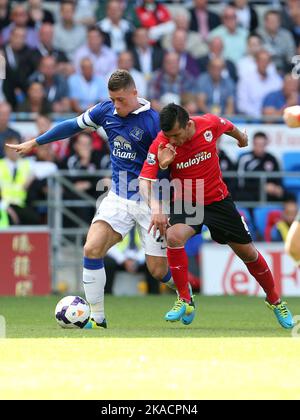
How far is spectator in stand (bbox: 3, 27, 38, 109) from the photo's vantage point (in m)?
19.7

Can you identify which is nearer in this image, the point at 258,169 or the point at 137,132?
the point at 137,132

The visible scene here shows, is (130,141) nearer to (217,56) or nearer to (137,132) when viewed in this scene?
(137,132)

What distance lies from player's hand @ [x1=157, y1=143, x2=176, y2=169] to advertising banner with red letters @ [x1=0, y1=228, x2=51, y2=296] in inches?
276

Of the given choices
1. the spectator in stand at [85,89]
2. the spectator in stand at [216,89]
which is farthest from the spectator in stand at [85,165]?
the spectator in stand at [216,89]

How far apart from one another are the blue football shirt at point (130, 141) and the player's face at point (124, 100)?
3.2 inches

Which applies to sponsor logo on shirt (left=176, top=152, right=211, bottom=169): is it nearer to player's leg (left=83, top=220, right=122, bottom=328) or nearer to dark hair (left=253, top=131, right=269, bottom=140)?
player's leg (left=83, top=220, right=122, bottom=328)

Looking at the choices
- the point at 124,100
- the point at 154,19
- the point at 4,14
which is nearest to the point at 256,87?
the point at 154,19

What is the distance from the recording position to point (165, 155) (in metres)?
11.0

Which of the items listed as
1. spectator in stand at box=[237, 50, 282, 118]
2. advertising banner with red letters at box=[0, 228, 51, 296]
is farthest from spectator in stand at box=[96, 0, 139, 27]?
advertising banner with red letters at box=[0, 228, 51, 296]

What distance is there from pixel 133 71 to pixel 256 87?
2384 millimetres

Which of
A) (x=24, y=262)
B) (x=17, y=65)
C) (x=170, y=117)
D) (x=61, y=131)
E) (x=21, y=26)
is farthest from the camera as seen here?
(x=21, y=26)

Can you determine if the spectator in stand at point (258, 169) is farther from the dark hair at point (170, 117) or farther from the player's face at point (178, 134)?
the dark hair at point (170, 117)

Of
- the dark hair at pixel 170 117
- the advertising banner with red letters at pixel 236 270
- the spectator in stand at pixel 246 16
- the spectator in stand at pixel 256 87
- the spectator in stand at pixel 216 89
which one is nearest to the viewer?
the dark hair at pixel 170 117

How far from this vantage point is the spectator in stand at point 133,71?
66.4ft
